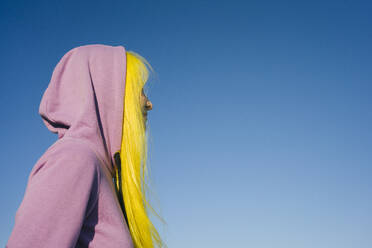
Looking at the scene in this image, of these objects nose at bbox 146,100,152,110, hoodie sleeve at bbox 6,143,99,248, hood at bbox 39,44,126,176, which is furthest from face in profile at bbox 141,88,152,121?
hoodie sleeve at bbox 6,143,99,248

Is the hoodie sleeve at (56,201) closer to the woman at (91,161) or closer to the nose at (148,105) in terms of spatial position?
the woman at (91,161)

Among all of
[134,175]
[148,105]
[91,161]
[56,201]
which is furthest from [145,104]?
[56,201]

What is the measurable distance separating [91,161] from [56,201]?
0.30 metres

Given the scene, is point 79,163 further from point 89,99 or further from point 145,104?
point 145,104

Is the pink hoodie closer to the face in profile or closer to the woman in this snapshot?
the woman

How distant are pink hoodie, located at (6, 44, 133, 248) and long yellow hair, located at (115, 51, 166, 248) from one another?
→ 0.08 m

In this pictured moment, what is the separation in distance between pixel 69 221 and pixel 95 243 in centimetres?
27

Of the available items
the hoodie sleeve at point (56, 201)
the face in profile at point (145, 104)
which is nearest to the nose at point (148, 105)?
the face in profile at point (145, 104)

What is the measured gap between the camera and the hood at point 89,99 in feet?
7.60

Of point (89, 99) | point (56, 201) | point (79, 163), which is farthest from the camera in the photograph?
point (89, 99)

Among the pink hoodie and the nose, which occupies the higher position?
the nose

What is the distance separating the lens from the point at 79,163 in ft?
6.36

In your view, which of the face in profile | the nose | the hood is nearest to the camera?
Result: the hood

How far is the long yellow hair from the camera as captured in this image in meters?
2.53
